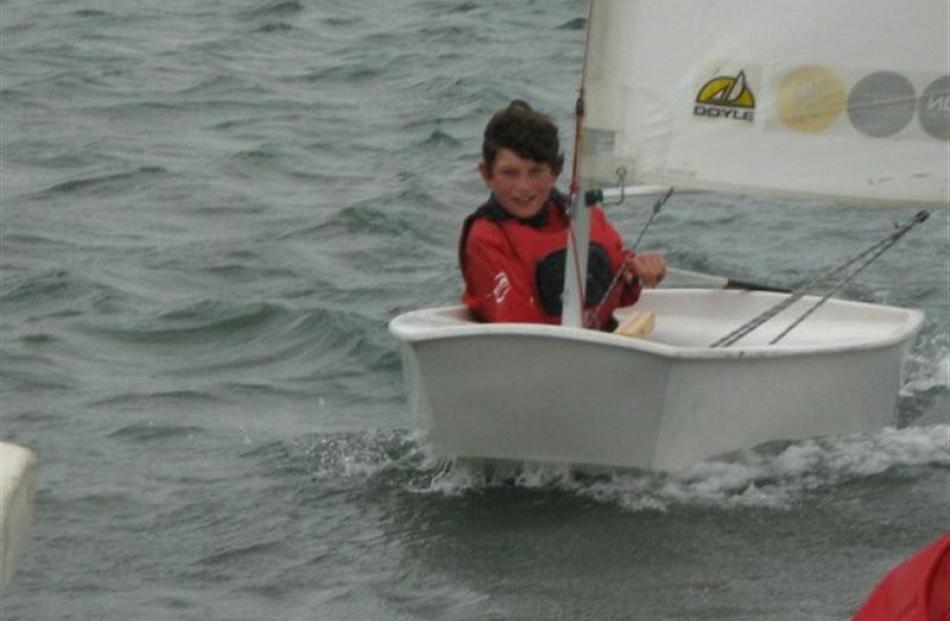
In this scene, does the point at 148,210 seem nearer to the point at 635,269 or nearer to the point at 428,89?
the point at 428,89

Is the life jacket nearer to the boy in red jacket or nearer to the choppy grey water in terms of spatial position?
the boy in red jacket

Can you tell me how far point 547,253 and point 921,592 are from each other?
455 centimetres

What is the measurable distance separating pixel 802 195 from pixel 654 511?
0.98 meters

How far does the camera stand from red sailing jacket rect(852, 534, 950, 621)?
3260mm

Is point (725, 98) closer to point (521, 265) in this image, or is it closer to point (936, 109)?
point (936, 109)

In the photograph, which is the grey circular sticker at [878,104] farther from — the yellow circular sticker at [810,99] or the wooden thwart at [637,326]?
the wooden thwart at [637,326]

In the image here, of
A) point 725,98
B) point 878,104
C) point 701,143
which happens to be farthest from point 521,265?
point 878,104

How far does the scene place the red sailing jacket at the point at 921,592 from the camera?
3.26m

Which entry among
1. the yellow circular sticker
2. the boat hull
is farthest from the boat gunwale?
the yellow circular sticker

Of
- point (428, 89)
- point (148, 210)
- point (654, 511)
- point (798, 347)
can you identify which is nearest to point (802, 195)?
point (798, 347)

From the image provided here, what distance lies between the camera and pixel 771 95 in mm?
7520

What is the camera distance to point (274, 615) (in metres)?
6.85

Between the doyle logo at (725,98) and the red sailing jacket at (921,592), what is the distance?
14.0 ft

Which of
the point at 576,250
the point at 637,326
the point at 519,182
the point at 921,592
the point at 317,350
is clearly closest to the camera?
the point at 921,592
